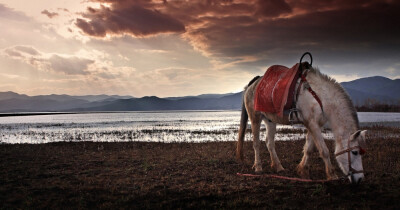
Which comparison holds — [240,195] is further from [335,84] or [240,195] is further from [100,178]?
[100,178]

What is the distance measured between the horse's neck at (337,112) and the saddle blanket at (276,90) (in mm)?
685

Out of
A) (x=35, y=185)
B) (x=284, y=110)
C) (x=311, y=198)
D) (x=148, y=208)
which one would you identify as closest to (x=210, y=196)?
(x=148, y=208)

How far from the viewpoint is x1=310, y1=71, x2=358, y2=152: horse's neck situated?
610 cm

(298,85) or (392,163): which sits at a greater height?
(298,85)

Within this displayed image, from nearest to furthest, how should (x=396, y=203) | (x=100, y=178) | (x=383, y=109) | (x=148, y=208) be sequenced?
(x=396, y=203)
(x=148, y=208)
(x=100, y=178)
(x=383, y=109)

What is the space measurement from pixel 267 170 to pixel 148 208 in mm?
5023

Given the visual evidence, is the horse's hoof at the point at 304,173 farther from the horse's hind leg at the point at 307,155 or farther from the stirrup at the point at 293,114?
the stirrup at the point at 293,114

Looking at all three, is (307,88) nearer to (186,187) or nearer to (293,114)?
(293,114)

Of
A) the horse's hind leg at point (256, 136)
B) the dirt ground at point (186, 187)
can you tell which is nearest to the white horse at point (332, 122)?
the dirt ground at point (186, 187)

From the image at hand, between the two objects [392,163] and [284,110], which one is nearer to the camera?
[284,110]

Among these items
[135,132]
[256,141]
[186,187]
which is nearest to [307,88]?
[256,141]

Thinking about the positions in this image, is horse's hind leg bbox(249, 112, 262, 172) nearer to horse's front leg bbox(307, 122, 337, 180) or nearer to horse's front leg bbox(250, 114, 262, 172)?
horse's front leg bbox(250, 114, 262, 172)

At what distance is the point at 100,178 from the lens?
852 centimetres

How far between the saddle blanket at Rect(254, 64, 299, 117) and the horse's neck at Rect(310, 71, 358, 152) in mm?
685
